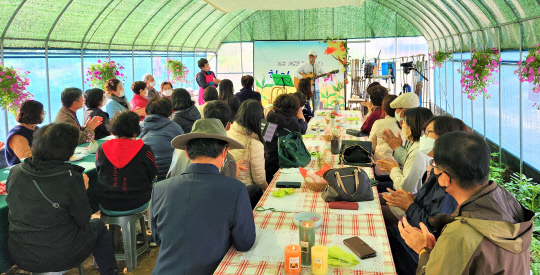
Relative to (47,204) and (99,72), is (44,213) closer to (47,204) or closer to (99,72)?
(47,204)

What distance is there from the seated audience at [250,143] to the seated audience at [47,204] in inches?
56.6

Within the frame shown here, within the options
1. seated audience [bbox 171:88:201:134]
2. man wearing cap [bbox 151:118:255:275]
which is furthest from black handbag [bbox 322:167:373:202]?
seated audience [bbox 171:88:201:134]

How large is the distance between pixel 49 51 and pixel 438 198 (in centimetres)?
817

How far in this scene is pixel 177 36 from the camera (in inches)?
564

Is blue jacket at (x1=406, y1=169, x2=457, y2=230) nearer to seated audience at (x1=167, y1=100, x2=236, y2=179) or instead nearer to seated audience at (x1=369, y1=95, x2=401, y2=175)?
seated audience at (x1=167, y1=100, x2=236, y2=179)

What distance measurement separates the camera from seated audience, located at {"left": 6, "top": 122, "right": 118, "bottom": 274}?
302cm

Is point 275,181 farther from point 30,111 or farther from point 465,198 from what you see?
point 30,111

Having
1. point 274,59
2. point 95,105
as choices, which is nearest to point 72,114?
point 95,105

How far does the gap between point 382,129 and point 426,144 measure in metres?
1.78

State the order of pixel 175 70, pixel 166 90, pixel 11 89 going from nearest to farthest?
pixel 11 89
pixel 166 90
pixel 175 70

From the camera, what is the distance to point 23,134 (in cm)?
459

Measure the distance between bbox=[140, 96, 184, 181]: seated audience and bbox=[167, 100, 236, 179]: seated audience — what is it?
0.81 meters

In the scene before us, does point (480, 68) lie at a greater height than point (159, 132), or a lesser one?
greater

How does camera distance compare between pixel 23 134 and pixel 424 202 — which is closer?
pixel 424 202
